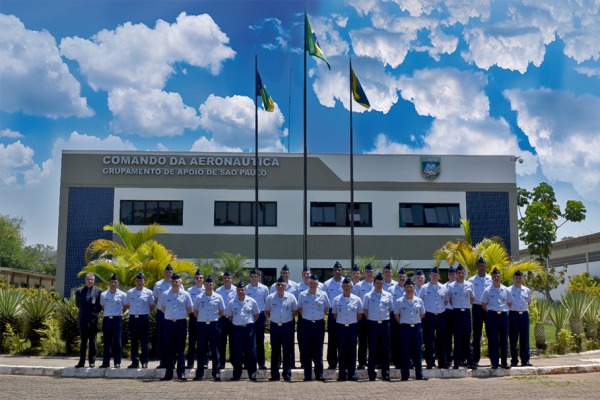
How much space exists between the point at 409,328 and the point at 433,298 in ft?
3.42

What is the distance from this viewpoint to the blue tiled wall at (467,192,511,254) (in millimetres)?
34219

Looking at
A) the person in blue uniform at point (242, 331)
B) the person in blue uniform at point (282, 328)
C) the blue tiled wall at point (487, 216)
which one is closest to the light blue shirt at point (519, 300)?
the person in blue uniform at point (282, 328)

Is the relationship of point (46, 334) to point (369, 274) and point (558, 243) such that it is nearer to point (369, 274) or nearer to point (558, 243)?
point (369, 274)

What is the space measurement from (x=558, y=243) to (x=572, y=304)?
41044mm

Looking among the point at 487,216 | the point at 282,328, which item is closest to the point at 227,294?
the point at 282,328

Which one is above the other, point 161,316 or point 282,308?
point 282,308

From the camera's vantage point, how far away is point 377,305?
1273 cm

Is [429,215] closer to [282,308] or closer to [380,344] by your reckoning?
[380,344]

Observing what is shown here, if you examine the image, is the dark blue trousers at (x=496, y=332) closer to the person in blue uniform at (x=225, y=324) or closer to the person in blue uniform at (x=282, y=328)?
the person in blue uniform at (x=282, y=328)

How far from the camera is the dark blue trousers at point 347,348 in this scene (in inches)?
492

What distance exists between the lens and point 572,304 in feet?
57.5

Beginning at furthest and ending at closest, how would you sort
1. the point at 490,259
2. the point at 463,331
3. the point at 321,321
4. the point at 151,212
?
the point at 151,212, the point at 490,259, the point at 463,331, the point at 321,321

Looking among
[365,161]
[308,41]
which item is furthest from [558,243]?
[308,41]

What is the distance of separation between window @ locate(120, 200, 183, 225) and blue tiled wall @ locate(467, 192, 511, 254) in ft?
47.7
